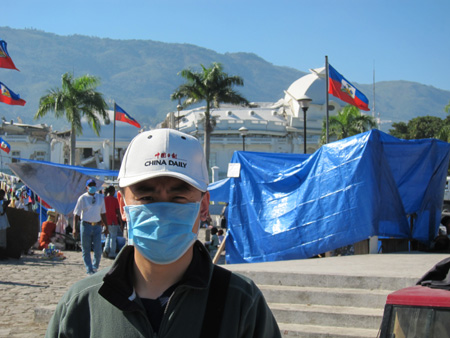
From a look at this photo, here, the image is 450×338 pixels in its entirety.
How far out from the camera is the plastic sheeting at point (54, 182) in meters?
17.2

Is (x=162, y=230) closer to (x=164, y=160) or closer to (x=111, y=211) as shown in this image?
(x=164, y=160)

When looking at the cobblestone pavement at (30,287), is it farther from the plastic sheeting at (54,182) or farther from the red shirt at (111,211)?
the plastic sheeting at (54,182)

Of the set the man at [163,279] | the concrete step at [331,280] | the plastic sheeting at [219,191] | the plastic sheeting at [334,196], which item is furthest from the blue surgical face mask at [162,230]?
the plastic sheeting at [219,191]

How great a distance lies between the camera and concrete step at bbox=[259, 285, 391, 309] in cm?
741

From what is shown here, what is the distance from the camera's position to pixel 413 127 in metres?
71.8

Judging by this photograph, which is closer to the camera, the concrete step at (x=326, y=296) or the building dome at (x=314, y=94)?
the concrete step at (x=326, y=296)

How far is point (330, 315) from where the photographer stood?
718 centimetres

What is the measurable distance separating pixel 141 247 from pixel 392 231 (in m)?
9.24

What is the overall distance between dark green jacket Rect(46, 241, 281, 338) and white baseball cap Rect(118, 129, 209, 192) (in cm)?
32

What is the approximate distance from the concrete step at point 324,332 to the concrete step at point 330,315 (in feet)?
0.23

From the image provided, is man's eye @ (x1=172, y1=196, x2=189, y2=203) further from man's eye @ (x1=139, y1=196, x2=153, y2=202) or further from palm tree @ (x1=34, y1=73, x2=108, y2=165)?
palm tree @ (x1=34, y1=73, x2=108, y2=165)

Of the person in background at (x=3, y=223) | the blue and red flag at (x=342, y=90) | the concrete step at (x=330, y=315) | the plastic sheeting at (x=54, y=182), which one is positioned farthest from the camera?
the blue and red flag at (x=342, y=90)

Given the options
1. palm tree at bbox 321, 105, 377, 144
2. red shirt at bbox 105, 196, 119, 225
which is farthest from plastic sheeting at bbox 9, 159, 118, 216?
palm tree at bbox 321, 105, 377, 144

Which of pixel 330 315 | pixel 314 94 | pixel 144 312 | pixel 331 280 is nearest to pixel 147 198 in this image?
pixel 144 312
